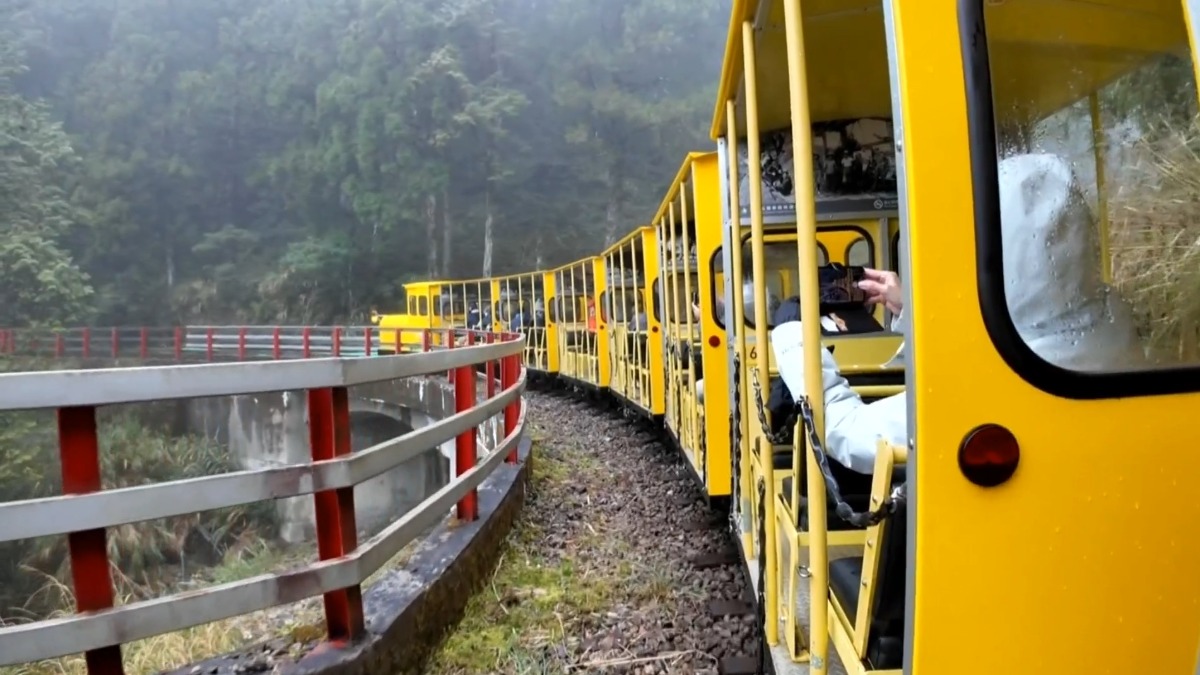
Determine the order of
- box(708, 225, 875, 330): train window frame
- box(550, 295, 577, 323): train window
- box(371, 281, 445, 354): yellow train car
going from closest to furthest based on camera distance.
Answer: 1. box(708, 225, 875, 330): train window frame
2. box(550, 295, 577, 323): train window
3. box(371, 281, 445, 354): yellow train car

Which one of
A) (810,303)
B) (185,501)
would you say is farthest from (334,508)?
(810,303)

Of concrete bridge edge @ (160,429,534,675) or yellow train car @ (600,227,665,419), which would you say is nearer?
concrete bridge edge @ (160,429,534,675)

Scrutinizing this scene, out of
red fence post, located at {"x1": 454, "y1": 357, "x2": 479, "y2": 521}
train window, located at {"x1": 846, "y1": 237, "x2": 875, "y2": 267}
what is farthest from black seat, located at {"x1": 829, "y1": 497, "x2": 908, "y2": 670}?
train window, located at {"x1": 846, "y1": 237, "x2": 875, "y2": 267}

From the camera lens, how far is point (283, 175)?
48.3m

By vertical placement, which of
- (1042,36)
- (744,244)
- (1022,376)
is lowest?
(1022,376)

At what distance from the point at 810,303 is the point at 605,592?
9.03 ft

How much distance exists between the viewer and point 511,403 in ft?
19.3

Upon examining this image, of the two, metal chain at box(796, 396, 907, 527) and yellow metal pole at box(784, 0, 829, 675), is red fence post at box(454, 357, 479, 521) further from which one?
metal chain at box(796, 396, 907, 527)

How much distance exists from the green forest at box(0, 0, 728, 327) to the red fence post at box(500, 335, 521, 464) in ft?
123

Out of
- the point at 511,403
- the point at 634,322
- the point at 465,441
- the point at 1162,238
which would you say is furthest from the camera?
the point at 634,322

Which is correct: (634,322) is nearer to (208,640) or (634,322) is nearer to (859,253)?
(859,253)

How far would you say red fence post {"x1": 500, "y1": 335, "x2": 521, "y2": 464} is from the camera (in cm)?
580

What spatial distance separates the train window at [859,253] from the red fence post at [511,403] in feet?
8.09

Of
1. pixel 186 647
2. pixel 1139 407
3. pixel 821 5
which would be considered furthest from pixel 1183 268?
pixel 186 647
